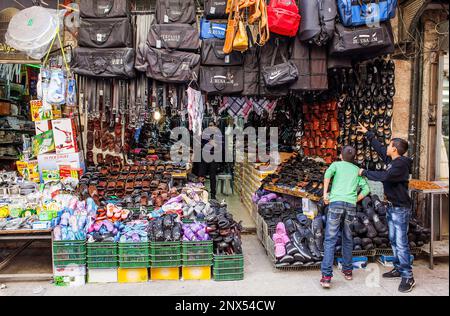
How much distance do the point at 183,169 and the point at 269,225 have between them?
2.62 m

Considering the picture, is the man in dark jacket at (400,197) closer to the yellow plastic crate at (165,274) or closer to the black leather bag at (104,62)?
the yellow plastic crate at (165,274)

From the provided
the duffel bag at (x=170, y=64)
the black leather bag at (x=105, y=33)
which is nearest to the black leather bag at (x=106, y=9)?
the black leather bag at (x=105, y=33)

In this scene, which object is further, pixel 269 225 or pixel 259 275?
pixel 269 225

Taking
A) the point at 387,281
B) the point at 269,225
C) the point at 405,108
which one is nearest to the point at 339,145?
the point at 405,108

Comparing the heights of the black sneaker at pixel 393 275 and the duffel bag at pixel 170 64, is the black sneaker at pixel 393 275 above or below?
below

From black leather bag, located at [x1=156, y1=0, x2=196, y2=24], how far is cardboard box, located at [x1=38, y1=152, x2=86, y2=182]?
9.82 ft

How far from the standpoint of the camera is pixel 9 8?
653cm

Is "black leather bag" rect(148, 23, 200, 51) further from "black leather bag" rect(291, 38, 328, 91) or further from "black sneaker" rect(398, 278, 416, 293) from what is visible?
"black sneaker" rect(398, 278, 416, 293)

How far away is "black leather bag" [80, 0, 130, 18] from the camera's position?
19.1ft

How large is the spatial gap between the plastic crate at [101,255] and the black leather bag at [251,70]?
3017 millimetres

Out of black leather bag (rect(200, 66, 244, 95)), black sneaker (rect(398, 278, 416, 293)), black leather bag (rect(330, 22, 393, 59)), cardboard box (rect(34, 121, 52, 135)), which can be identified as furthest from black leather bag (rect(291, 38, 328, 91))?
cardboard box (rect(34, 121, 52, 135))

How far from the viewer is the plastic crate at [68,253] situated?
519 centimetres

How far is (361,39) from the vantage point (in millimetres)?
5480

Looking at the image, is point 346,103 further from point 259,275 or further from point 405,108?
point 259,275
